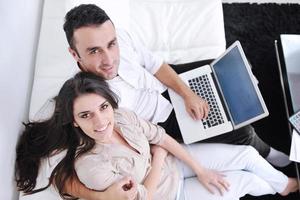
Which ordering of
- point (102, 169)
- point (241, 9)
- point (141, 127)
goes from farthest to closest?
point (241, 9) → point (141, 127) → point (102, 169)

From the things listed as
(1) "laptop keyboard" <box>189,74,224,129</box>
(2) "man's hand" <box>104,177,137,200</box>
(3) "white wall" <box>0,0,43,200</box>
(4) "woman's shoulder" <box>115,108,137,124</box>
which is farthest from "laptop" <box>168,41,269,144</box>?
(3) "white wall" <box>0,0,43,200</box>

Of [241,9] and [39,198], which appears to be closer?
[39,198]

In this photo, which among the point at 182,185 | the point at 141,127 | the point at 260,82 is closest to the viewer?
the point at 141,127

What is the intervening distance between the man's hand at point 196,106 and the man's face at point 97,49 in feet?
1.11

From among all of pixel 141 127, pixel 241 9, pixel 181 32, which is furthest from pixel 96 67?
pixel 241 9

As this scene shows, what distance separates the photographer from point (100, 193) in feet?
3.11

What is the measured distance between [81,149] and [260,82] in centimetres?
108

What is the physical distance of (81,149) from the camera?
965 millimetres

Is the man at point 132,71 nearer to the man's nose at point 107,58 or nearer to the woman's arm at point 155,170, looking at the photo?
the man's nose at point 107,58

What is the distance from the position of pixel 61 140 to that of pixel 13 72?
270mm

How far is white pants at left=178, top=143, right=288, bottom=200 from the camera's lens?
3.97 ft

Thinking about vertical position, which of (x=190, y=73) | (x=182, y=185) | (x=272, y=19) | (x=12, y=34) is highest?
(x=12, y=34)

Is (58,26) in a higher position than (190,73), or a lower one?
higher

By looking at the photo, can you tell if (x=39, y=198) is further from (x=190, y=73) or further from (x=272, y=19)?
(x=272, y=19)
